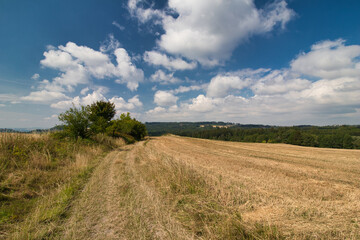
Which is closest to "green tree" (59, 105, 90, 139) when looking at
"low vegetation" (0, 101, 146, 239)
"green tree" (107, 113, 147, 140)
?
"low vegetation" (0, 101, 146, 239)

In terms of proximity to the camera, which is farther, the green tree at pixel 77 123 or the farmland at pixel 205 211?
the green tree at pixel 77 123

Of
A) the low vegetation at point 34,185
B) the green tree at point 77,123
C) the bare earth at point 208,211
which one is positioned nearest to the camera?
the bare earth at point 208,211

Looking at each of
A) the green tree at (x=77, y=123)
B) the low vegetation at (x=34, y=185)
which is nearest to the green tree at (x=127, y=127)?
the green tree at (x=77, y=123)

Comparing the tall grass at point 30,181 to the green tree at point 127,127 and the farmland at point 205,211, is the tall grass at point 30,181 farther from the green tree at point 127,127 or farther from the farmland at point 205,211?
the green tree at point 127,127

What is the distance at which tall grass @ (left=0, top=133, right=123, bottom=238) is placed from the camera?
3.58m

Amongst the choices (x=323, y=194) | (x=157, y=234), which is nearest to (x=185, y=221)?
(x=157, y=234)

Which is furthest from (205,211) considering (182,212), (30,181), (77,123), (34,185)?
(77,123)

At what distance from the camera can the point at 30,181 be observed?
5395mm

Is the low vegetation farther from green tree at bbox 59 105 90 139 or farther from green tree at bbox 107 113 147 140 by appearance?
green tree at bbox 107 113 147 140

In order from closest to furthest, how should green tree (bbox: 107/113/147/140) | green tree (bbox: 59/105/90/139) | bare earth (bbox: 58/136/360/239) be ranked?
bare earth (bbox: 58/136/360/239) → green tree (bbox: 59/105/90/139) → green tree (bbox: 107/113/147/140)

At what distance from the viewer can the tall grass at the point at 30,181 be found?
11.7 feet

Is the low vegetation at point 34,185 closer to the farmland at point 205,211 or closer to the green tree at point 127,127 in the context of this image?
the farmland at point 205,211

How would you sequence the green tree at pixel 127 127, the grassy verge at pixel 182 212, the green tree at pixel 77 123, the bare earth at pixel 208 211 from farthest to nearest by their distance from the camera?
the green tree at pixel 127 127 < the green tree at pixel 77 123 < the grassy verge at pixel 182 212 < the bare earth at pixel 208 211

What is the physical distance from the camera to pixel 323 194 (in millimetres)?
4422
